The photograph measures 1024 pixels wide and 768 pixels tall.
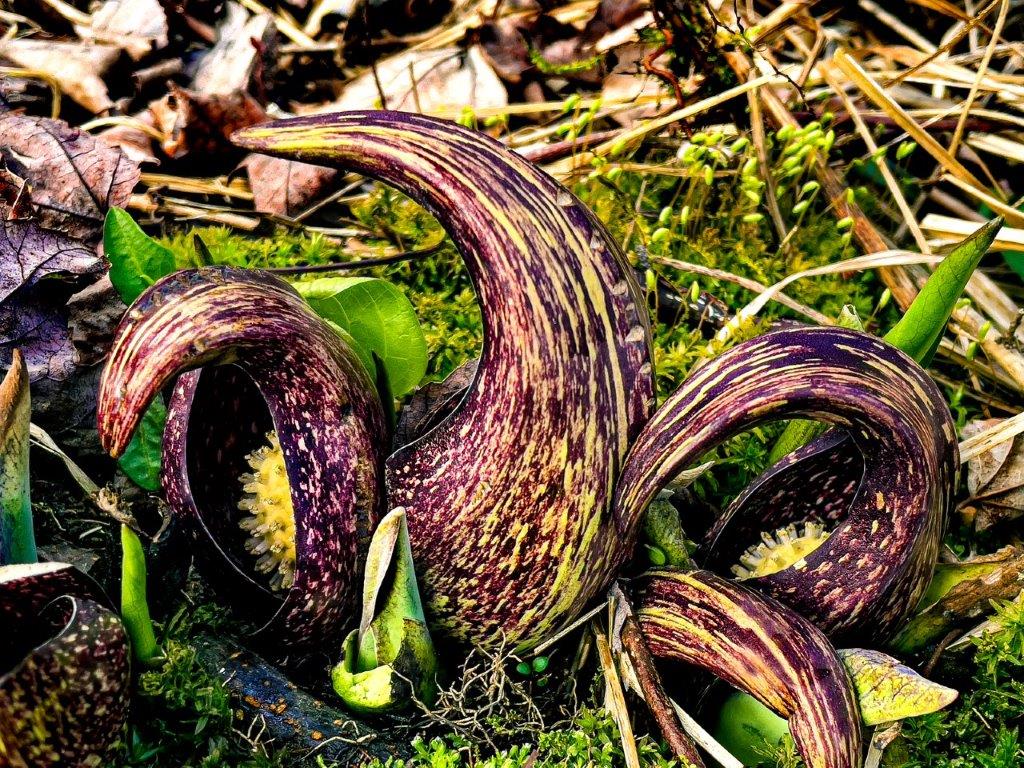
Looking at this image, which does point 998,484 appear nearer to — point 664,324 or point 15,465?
point 664,324

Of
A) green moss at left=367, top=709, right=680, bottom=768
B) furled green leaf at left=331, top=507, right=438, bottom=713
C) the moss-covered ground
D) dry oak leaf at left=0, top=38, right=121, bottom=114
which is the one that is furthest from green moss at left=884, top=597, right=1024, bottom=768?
dry oak leaf at left=0, top=38, right=121, bottom=114

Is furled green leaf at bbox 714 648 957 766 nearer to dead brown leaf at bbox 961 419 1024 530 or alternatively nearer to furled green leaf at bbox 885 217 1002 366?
furled green leaf at bbox 885 217 1002 366

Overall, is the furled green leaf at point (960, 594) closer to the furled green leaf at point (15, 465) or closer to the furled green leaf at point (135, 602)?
the furled green leaf at point (135, 602)

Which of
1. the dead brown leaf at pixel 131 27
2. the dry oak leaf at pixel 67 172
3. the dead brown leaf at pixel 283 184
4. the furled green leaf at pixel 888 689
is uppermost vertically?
the dead brown leaf at pixel 131 27

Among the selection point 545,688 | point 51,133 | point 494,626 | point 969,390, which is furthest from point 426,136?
point 969,390

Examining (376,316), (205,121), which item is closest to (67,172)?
(205,121)

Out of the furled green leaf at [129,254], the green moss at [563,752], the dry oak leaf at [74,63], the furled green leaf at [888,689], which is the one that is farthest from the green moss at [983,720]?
the dry oak leaf at [74,63]
